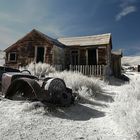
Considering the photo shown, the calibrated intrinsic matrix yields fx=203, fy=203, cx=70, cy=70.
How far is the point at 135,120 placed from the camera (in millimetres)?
3754

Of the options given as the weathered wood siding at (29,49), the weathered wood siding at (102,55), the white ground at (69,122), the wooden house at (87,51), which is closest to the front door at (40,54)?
the weathered wood siding at (29,49)

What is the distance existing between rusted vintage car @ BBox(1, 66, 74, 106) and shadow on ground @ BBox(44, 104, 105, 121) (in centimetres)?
27

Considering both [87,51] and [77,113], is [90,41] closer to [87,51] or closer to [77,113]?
[87,51]

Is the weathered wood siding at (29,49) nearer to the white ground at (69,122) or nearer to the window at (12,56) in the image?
the window at (12,56)

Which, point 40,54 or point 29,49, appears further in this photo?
point 40,54

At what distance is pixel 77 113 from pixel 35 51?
14854 mm

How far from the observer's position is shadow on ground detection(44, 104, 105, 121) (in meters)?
5.52

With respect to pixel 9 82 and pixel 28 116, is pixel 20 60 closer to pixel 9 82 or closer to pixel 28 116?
pixel 9 82

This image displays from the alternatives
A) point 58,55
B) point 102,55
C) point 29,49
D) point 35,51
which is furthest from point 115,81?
point 29,49

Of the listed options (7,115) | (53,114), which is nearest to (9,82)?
(7,115)

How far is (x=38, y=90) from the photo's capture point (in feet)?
18.8

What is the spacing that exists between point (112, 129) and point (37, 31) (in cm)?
1667

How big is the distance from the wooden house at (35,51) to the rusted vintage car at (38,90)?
12.3 meters

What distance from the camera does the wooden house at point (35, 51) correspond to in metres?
19.4
